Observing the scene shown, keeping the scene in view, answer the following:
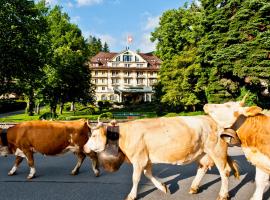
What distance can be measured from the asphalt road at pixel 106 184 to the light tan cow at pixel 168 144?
0.63 m

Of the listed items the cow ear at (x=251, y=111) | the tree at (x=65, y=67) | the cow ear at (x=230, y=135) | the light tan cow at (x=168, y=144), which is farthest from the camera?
the tree at (x=65, y=67)

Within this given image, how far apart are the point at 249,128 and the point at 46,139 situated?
619 centimetres

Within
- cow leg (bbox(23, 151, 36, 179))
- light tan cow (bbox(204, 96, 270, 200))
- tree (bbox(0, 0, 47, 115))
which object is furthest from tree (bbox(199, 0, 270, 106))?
light tan cow (bbox(204, 96, 270, 200))

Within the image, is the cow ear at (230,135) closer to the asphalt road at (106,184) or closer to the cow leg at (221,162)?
the cow leg at (221,162)

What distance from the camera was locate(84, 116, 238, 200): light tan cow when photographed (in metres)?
7.66

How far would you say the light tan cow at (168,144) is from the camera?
766 centimetres

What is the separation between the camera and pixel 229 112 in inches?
249

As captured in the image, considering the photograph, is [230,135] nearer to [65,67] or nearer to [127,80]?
[65,67]

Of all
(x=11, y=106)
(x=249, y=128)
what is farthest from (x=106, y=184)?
(x=11, y=106)

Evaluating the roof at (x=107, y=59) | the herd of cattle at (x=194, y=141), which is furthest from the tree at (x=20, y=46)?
the roof at (x=107, y=59)

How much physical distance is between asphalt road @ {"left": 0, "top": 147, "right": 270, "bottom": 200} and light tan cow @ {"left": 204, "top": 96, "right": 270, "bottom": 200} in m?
1.91

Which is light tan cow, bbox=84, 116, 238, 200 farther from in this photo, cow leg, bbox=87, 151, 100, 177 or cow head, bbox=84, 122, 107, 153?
cow leg, bbox=87, 151, 100, 177

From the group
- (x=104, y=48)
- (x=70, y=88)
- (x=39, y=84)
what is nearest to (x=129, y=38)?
(x=70, y=88)

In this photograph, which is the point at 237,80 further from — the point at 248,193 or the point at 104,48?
the point at 104,48
